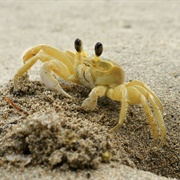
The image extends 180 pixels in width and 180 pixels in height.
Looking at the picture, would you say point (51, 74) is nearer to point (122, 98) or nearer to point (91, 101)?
point (91, 101)

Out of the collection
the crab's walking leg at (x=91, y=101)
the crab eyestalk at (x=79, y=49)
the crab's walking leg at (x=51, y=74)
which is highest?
the crab eyestalk at (x=79, y=49)

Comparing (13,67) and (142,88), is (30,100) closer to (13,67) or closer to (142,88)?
(142,88)

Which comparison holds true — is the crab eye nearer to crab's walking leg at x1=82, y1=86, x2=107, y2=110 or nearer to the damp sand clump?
crab's walking leg at x1=82, y1=86, x2=107, y2=110

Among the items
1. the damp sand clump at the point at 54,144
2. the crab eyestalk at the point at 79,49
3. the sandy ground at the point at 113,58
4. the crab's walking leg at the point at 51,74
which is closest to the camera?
the damp sand clump at the point at 54,144

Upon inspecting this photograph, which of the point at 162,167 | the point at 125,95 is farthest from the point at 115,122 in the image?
the point at 162,167

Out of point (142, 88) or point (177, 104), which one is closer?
point (142, 88)

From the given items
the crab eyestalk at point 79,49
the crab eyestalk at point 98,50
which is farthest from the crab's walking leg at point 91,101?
the crab eyestalk at point 79,49

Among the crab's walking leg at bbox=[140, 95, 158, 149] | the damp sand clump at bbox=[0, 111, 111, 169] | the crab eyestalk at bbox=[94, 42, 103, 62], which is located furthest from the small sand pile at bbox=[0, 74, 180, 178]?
the crab eyestalk at bbox=[94, 42, 103, 62]

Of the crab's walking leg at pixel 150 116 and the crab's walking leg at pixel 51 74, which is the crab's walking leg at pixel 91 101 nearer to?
the crab's walking leg at pixel 51 74
